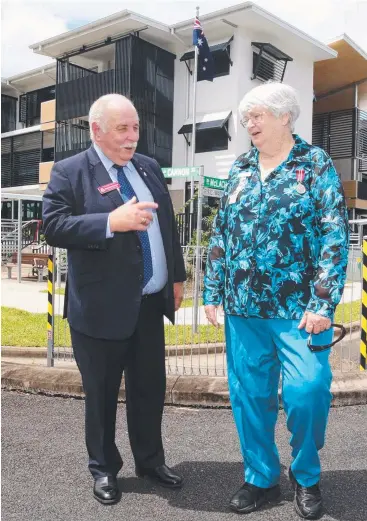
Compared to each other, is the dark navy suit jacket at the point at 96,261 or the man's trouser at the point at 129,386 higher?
the dark navy suit jacket at the point at 96,261

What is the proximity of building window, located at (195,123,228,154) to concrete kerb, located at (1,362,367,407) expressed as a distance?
50.2 ft

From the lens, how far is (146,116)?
20656mm

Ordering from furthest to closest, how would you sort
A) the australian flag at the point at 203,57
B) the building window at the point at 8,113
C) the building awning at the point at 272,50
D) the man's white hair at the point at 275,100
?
the building window at the point at 8,113 → the building awning at the point at 272,50 → the australian flag at the point at 203,57 → the man's white hair at the point at 275,100

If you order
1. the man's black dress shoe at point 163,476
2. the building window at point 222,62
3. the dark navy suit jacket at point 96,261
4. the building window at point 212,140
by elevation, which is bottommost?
the man's black dress shoe at point 163,476

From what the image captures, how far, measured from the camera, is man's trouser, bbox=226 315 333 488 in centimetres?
271

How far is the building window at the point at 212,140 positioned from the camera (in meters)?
19.7

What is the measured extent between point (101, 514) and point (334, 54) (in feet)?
73.3

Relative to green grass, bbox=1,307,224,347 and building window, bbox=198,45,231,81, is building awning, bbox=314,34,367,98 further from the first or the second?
green grass, bbox=1,307,224,347

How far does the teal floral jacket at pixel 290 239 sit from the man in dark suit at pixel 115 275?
442 millimetres

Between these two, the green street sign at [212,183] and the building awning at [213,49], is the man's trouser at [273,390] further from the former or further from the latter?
the building awning at [213,49]

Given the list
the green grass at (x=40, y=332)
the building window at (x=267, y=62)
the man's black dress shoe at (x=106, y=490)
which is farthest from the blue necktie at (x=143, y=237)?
the building window at (x=267, y=62)

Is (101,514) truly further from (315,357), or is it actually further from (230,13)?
(230,13)

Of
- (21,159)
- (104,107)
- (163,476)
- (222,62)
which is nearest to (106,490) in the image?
(163,476)

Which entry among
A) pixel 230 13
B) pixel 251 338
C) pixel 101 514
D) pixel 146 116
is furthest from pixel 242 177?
pixel 146 116
